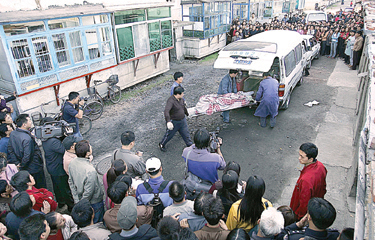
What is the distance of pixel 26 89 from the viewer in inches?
264

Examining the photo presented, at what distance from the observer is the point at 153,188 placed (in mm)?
3135

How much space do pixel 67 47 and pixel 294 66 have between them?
23.3 feet

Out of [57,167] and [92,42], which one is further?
[92,42]

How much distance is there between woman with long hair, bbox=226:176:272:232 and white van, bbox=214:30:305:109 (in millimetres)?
4372

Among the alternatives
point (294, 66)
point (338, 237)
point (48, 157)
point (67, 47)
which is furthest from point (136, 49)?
point (338, 237)

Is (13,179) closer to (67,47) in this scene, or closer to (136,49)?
(67,47)

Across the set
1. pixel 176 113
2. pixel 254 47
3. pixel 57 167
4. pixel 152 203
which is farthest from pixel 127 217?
pixel 254 47

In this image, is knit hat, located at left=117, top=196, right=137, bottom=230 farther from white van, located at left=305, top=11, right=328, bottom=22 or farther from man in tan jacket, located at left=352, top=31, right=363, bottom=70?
white van, located at left=305, top=11, right=328, bottom=22

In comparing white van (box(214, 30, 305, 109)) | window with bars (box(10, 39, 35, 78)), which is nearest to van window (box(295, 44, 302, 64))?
white van (box(214, 30, 305, 109))

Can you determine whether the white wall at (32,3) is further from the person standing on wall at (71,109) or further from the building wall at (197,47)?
the building wall at (197,47)

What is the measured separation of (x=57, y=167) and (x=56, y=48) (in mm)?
4554

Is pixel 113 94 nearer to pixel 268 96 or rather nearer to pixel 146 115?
pixel 146 115

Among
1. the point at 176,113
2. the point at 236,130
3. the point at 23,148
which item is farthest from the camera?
the point at 236,130

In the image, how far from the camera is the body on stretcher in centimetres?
664
